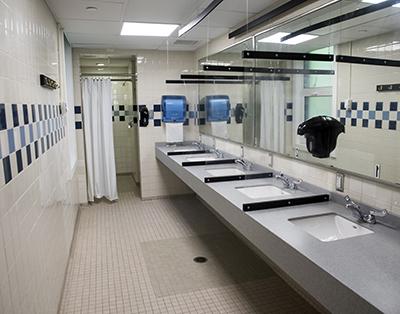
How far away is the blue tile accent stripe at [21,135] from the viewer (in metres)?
1.44

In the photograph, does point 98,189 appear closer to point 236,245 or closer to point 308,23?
point 236,245

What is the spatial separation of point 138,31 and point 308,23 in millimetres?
2221

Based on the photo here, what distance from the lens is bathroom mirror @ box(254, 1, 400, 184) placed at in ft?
5.96

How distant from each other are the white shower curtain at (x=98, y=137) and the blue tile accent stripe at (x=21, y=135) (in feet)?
8.48

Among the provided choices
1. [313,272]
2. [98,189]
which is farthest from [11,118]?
[98,189]

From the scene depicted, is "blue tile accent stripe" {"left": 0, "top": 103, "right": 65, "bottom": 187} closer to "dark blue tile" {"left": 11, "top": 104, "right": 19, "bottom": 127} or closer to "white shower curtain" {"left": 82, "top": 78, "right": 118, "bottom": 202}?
"dark blue tile" {"left": 11, "top": 104, "right": 19, "bottom": 127}

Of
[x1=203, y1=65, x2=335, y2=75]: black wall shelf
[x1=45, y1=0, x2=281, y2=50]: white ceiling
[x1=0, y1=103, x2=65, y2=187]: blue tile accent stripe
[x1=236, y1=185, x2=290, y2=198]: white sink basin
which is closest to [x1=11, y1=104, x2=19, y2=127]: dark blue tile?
[x1=0, y1=103, x2=65, y2=187]: blue tile accent stripe

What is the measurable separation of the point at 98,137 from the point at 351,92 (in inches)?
163

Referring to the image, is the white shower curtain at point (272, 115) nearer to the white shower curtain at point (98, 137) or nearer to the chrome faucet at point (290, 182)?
the chrome faucet at point (290, 182)

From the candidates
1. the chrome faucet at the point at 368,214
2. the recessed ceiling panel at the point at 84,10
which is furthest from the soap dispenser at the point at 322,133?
the recessed ceiling panel at the point at 84,10

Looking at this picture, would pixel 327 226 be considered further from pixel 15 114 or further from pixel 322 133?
pixel 15 114

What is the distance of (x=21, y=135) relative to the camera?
5.68 feet

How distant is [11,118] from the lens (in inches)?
61.8

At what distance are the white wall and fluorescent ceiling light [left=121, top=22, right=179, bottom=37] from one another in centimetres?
103
